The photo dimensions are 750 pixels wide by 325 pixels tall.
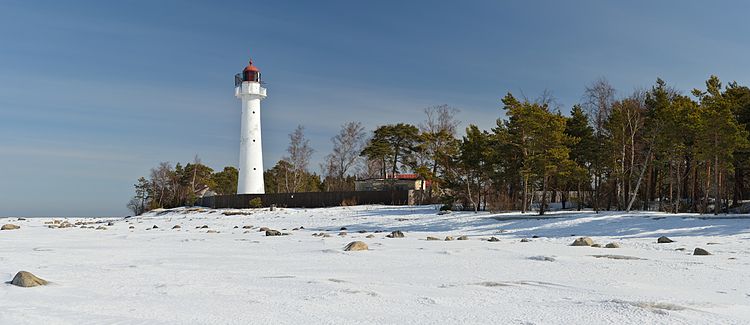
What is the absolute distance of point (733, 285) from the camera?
20.5ft

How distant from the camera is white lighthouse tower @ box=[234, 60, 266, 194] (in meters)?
45.5

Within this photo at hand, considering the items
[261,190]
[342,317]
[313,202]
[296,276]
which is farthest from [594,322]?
[261,190]

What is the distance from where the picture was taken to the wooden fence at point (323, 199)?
134 feet

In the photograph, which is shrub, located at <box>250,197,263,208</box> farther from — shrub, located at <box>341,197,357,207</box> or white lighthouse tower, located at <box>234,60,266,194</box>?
shrub, located at <box>341,197,357,207</box>

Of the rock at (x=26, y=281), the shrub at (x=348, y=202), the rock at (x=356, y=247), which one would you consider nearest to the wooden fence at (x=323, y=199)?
the shrub at (x=348, y=202)

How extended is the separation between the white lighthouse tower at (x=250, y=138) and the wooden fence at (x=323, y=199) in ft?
4.20

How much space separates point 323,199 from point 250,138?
340 inches

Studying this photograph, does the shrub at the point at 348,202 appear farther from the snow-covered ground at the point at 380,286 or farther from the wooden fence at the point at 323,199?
the snow-covered ground at the point at 380,286

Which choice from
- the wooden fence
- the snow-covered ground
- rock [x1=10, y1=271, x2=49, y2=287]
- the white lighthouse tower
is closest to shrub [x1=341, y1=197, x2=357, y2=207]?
the wooden fence

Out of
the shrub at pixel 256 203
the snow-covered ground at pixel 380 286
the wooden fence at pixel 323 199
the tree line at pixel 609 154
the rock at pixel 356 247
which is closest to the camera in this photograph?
the snow-covered ground at pixel 380 286

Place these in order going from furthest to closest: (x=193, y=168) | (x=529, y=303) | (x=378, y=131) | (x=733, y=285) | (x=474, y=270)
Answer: (x=193, y=168), (x=378, y=131), (x=474, y=270), (x=733, y=285), (x=529, y=303)

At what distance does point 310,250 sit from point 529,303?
A: 6.40m

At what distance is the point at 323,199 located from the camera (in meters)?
42.2

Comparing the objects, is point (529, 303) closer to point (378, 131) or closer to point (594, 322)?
point (594, 322)
